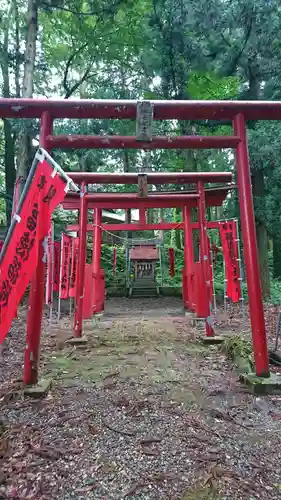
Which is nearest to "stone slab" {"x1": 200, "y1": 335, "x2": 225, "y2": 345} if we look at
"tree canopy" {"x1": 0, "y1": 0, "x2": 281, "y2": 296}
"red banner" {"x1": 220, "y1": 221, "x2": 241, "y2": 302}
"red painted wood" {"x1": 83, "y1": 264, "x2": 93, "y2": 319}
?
"red banner" {"x1": 220, "y1": 221, "x2": 241, "y2": 302}

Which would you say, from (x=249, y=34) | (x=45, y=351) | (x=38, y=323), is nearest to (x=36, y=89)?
(x=249, y=34)

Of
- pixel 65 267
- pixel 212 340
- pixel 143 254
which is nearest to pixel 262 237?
pixel 212 340

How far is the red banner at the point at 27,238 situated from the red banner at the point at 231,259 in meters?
5.98

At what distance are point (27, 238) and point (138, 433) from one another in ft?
6.36

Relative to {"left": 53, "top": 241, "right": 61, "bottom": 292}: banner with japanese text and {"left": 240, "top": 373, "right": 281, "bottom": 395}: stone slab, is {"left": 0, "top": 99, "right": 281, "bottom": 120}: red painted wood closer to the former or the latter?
{"left": 240, "top": 373, "right": 281, "bottom": 395}: stone slab

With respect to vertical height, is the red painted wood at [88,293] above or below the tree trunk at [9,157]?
below

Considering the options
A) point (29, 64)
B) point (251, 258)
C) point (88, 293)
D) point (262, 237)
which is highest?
point (29, 64)

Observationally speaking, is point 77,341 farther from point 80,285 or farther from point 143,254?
point 143,254

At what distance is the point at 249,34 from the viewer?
9266 millimetres

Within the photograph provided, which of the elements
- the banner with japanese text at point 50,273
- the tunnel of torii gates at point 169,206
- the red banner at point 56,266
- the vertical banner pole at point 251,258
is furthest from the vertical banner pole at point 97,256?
the vertical banner pole at point 251,258

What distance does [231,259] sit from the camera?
8.22 metres

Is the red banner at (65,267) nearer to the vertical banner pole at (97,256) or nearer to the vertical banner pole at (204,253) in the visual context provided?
the vertical banner pole at (97,256)

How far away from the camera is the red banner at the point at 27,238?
2.73m

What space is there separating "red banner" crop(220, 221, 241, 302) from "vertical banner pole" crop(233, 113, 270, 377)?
3826 mm
